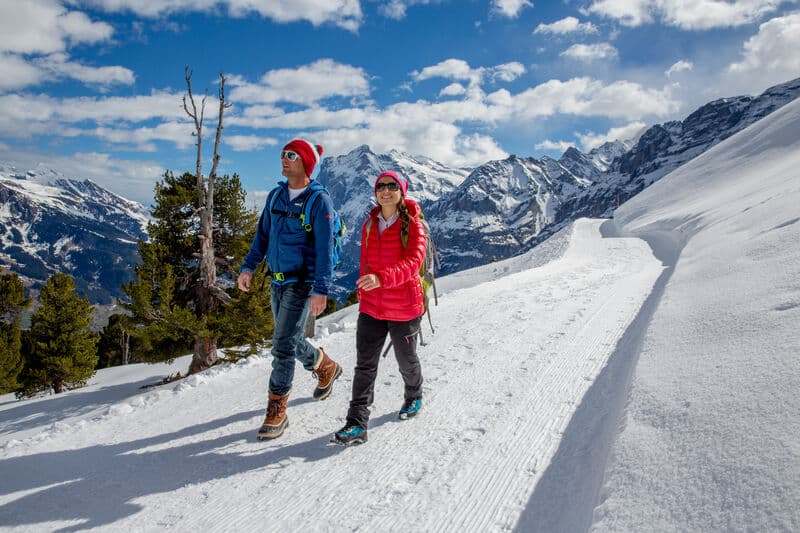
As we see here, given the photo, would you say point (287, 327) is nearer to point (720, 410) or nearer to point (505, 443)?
point (505, 443)

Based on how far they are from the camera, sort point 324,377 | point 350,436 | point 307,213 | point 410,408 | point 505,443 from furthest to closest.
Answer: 1. point 324,377
2. point 410,408
3. point 307,213
4. point 350,436
5. point 505,443

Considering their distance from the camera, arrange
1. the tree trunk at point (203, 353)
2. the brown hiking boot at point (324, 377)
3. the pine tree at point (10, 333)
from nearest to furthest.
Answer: the brown hiking boot at point (324, 377), the tree trunk at point (203, 353), the pine tree at point (10, 333)

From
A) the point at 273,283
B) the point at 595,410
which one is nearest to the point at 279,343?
the point at 273,283

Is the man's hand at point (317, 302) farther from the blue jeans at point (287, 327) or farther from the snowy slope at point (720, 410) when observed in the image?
the snowy slope at point (720, 410)

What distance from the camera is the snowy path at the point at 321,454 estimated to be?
9.63ft

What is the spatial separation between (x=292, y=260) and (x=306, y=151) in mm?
1157

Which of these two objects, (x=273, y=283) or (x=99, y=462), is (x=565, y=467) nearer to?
(x=273, y=283)

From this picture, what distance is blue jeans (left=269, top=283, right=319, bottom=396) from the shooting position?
4.09 metres

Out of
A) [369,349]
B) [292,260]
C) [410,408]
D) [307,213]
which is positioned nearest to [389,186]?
[307,213]

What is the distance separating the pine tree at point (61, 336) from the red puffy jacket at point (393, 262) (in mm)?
25177

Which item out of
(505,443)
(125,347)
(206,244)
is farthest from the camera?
(125,347)

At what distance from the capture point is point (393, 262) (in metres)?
3.91

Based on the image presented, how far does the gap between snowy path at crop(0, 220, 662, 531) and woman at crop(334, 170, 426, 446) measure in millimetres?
395

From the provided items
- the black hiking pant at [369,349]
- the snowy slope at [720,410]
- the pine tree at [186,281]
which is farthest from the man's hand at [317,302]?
the pine tree at [186,281]
